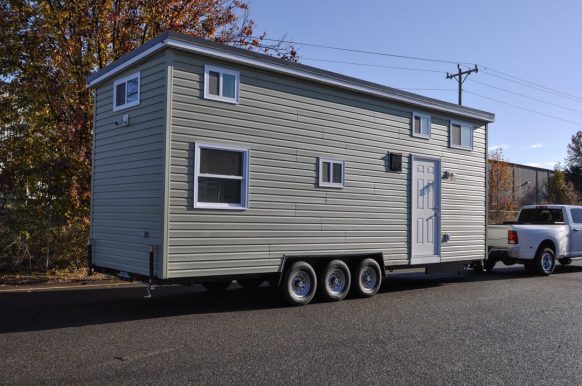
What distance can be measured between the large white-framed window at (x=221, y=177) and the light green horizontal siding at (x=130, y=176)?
0.59 meters

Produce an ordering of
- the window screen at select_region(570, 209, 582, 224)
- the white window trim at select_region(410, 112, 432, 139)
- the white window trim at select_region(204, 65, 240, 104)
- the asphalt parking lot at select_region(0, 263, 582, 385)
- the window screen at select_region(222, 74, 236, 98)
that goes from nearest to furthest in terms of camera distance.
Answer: the asphalt parking lot at select_region(0, 263, 582, 385), the white window trim at select_region(204, 65, 240, 104), the window screen at select_region(222, 74, 236, 98), the white window trim at select_region(410, 112, 432, 139), the window screen at select_region(570, 209, 582, 224)

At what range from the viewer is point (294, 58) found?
15805mm

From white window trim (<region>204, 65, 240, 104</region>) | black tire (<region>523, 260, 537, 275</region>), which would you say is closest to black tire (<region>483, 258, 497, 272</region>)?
black tire (<region>523, 260, 537, 275</region>)

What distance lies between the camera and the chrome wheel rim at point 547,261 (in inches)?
538

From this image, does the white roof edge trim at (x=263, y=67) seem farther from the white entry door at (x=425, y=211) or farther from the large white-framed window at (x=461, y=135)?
the white entry door at (x=425, y=211)

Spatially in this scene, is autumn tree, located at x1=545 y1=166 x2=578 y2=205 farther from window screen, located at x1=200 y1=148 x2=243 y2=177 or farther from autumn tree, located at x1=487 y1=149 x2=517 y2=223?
window screen, located at x1=200 y1=148 x2=243 y2=177

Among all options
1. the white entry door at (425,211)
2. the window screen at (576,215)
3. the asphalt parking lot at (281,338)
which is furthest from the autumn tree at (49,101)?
the window screen at (576,215)

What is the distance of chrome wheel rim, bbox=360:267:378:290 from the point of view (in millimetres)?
9789

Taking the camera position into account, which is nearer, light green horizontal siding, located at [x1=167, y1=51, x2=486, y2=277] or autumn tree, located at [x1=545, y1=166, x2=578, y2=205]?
light green horizontal siding, located at [x1=167, y1=51, x2=486, y2=277]

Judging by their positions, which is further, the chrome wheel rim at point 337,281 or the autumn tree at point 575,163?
the autumn tree at point 575,163

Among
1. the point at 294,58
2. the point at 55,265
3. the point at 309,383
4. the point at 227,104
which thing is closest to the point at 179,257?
the point at 227,104


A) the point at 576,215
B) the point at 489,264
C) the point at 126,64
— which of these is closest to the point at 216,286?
the point at 126,64

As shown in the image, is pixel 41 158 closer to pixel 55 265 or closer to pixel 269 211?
pixel 55 265

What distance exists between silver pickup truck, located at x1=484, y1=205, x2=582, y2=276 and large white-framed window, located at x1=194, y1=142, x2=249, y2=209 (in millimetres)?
7368
